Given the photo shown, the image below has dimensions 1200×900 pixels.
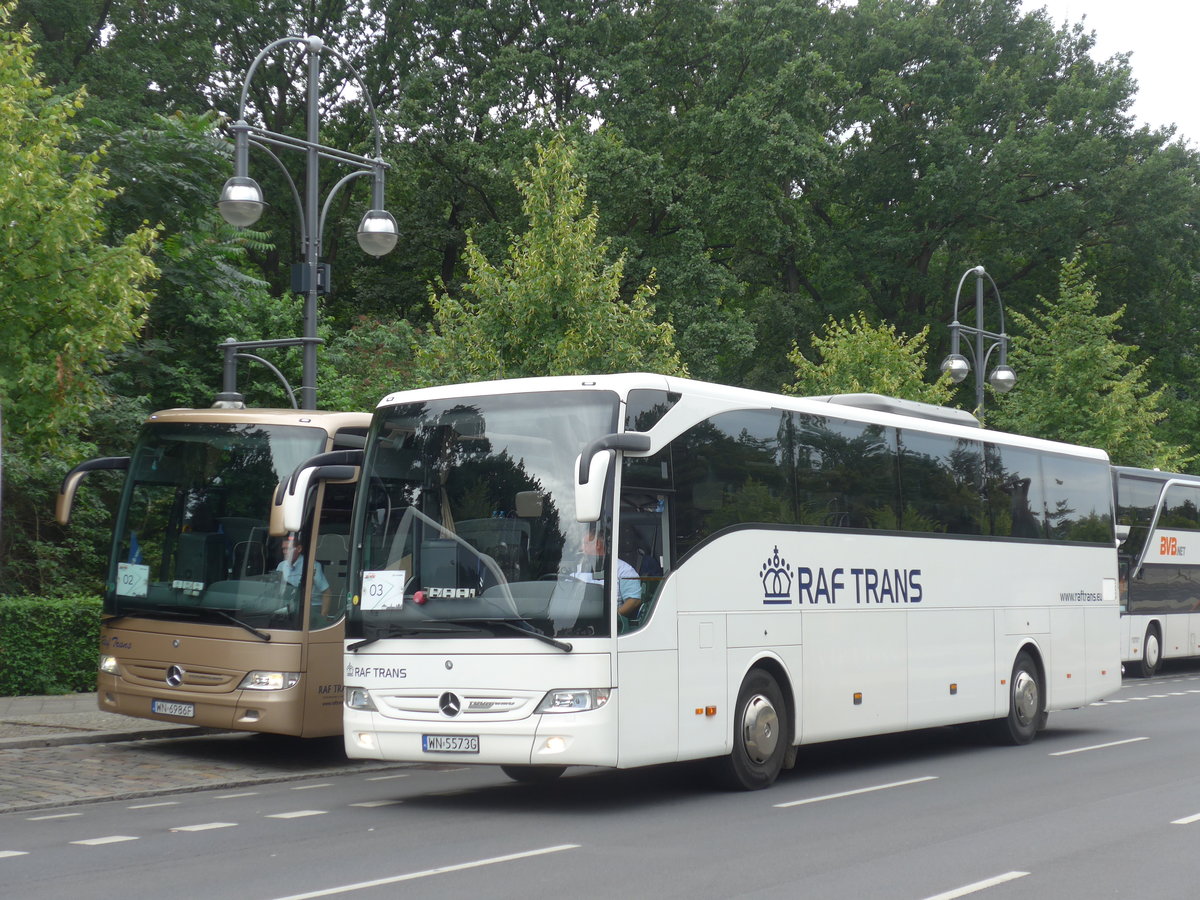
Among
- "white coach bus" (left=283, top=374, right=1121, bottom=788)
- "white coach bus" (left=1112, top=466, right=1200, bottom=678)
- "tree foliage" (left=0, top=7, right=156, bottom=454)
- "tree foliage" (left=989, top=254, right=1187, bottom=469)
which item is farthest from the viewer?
"tree foliage" (left=989, top=254, right=1187, bottom=469)

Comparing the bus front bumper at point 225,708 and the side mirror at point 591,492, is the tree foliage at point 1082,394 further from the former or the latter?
the side mirror at point 591,492

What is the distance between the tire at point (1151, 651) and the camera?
29609mm

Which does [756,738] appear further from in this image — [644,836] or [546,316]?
[546,316]

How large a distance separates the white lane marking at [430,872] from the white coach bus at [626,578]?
1347mm

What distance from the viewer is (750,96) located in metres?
40.4

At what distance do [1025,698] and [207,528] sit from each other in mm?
9177

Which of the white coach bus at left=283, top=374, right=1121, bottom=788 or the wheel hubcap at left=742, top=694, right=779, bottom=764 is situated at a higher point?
the white coach bus at left=283, top=374, right=1121, bottom=788

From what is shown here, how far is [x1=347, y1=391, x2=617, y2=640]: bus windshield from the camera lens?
10.7m

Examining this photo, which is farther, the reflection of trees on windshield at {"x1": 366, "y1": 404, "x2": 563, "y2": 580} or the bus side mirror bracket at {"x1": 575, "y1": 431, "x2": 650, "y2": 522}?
the reflection of trees on windshield at {"x1": 366, "y1": 404, "x2": 563, "y2": 580}

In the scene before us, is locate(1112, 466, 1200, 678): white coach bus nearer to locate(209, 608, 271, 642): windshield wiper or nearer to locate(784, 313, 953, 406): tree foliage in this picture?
locate(784, 313, 953, 406): tree foliage

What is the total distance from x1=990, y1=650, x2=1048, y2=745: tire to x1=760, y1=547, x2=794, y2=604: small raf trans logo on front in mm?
4885

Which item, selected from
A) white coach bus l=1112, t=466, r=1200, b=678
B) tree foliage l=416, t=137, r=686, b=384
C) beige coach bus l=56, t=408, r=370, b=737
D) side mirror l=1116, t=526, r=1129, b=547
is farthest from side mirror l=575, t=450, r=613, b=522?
side mirror l=1116, t=526, r=1129, b=547

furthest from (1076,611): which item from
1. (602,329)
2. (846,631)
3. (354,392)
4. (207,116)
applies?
(354,392)

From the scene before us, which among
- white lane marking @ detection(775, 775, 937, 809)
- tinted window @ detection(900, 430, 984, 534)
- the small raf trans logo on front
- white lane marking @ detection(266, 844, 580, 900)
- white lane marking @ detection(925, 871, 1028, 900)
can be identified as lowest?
white lane marking @ detection(775, 775, 937, 809)
